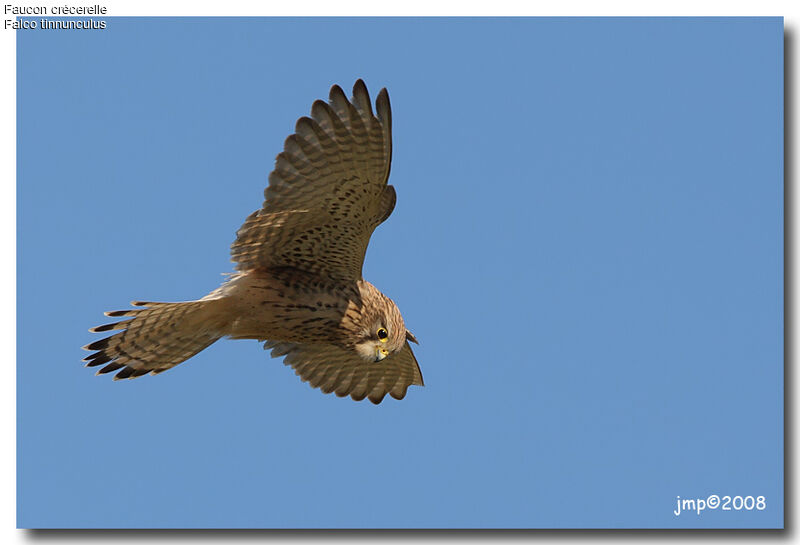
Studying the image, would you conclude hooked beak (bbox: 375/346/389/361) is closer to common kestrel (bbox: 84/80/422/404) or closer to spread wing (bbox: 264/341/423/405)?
common kestrel (bbox: 84/80/422/404)

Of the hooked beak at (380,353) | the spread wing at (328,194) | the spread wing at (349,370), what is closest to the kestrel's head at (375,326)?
the hooked beak at (380,353)

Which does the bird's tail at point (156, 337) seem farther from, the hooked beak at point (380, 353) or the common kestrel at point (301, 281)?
the hooked beak at point (380, 353)

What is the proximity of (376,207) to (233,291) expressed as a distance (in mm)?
1080

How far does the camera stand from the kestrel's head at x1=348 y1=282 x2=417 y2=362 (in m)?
7.31

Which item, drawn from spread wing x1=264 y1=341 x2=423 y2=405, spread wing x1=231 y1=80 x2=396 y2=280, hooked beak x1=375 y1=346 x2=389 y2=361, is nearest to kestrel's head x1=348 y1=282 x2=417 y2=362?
hooked beak x1=375 y1=346 x2=389 y2=361

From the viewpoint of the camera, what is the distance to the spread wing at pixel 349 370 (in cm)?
841

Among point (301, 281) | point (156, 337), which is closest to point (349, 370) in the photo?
point (301, 281)

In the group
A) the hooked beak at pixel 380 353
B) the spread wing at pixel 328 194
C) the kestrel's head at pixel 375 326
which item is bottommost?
the hooked beak at pixel 380 353

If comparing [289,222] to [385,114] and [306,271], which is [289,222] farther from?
[385,114]

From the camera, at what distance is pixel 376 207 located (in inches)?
274

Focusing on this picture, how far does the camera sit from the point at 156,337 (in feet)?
23.6

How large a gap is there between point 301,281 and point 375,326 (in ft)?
1.89

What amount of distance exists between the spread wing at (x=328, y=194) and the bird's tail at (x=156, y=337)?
1.40ft

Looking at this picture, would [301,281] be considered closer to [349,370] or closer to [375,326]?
[375,326]
